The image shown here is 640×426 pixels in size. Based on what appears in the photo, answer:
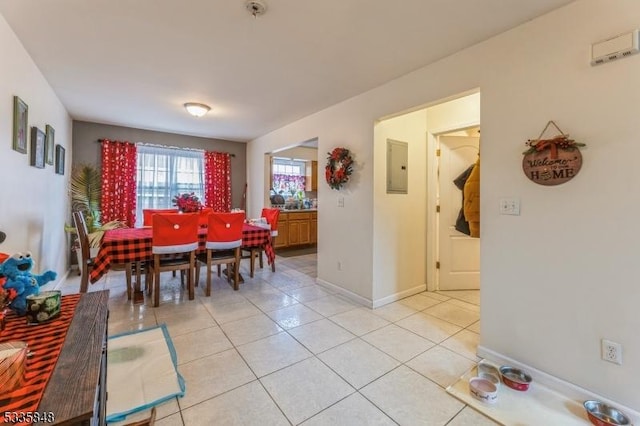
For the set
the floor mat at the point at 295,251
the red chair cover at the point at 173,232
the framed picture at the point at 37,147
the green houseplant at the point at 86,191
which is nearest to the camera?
the framed picture at the point at 37,147

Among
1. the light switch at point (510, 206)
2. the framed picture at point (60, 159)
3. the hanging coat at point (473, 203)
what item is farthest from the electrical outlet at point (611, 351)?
the framed picture at point (60, 159)

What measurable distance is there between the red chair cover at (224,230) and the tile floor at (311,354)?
621 mm

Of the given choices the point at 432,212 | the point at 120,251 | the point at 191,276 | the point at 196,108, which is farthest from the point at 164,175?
the point at 432,212

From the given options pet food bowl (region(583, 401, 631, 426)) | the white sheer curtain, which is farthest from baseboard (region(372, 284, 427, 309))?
the white sheer curtain

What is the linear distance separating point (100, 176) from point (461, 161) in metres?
5.56

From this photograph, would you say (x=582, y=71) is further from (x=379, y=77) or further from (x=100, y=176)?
(x=100, y=176)

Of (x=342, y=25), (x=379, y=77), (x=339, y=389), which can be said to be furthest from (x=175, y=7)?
(x=339, y=389)

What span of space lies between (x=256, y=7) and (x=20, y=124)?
2131 mm

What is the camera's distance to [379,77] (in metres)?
2.78

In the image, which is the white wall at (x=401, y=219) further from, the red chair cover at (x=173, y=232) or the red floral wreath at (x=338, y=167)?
the red chair cover at (x=173, y=232)

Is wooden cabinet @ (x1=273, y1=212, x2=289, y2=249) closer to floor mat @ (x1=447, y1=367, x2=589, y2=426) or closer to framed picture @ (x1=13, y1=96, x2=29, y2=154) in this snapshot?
framed picture @ (x1=13, y1=96, x2=29, y2=154)

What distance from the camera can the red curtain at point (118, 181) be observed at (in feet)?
15.6

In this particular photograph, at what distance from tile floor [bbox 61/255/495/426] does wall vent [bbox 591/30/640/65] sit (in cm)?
210

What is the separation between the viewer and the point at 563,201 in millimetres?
1778
